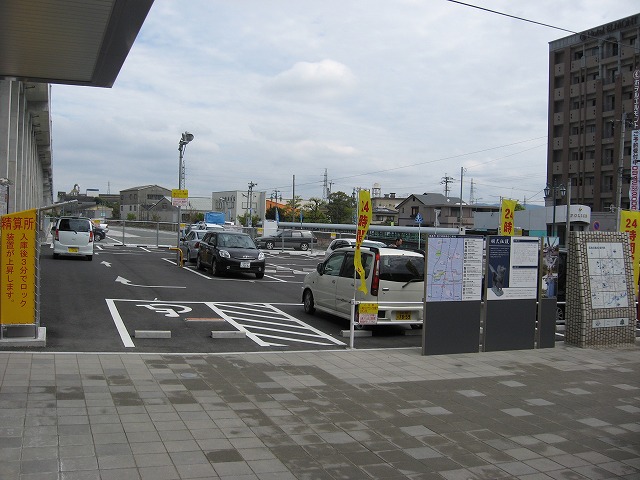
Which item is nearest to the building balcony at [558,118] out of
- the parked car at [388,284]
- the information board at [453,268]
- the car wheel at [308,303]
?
the car wheel at [308,303]

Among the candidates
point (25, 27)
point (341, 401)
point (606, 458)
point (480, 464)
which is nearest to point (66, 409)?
point (341, 401)

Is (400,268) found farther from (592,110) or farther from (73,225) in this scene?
(592,110)

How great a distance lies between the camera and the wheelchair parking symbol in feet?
43.4

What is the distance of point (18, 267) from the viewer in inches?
364

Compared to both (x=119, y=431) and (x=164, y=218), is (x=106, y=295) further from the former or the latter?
(x=164, y=218)

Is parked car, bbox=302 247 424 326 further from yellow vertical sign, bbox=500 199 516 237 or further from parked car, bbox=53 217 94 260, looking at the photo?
parked car, bbox=53 217 94 260

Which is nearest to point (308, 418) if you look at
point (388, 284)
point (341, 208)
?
point (388, 284)

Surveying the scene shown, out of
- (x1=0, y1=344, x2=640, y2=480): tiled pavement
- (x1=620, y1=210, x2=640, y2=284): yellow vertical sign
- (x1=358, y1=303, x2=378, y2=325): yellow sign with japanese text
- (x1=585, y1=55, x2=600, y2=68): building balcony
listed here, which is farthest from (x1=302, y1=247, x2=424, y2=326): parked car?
(x1=585, y1=55, x2=600, y2=68): building balcony

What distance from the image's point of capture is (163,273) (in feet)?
71.6

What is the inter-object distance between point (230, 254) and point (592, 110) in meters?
49.3

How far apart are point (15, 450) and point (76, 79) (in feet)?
43.1

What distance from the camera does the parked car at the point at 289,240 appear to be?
44094mm

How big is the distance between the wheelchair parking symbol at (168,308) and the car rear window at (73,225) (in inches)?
482

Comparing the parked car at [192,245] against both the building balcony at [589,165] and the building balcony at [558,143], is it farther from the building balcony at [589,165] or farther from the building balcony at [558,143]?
the building balcony at [558,143]
